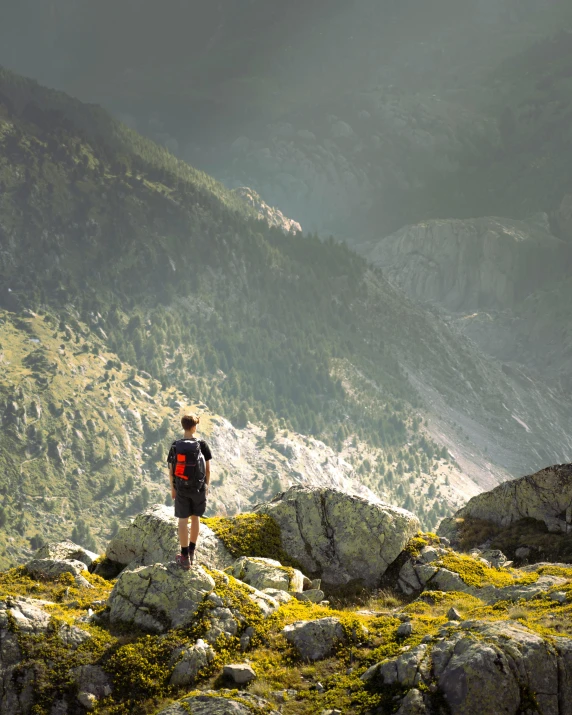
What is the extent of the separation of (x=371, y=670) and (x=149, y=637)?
20.1 feet

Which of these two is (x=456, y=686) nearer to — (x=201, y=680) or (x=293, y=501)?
(x=201, y=680)

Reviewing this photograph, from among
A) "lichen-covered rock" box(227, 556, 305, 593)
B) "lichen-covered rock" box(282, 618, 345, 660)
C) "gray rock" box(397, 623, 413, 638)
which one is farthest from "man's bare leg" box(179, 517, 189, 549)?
"gray rock" box(397, 623, 413, 638)

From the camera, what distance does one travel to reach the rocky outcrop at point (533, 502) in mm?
32406

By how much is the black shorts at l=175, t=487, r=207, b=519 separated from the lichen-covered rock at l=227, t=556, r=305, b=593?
158 inches

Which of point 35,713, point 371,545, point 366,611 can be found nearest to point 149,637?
point 35,713

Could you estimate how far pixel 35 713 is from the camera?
1617cm

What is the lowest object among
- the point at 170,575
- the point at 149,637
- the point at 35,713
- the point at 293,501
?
the point at 35,713

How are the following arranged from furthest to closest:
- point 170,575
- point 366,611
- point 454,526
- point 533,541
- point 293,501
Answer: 1. point 454,526
2. point 533,541
3. point 293,501
4. point 366,611
5. point 170,575

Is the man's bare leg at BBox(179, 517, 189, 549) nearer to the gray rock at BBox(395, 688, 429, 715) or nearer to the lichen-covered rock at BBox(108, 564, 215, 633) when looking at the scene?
the lichen-covered rock at BBox(108, 564, 215, 633)

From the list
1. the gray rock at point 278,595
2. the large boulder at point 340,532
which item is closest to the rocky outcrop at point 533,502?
the large boulder at point 340,532

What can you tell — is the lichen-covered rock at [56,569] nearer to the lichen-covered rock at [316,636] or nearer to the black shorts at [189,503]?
the black shorts at [189,503]

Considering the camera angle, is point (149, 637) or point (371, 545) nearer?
point (149, 637)

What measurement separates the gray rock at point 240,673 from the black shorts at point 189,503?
5031 millimetres

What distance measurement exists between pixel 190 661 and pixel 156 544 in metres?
8.62
